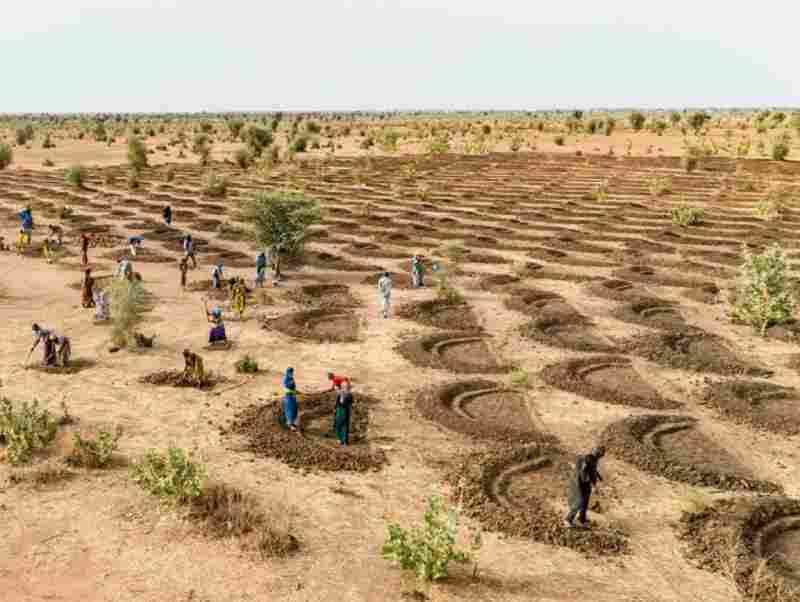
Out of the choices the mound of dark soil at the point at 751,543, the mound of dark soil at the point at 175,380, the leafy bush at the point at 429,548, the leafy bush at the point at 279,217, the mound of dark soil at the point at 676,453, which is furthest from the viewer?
the leafy bush at the point at 279,217

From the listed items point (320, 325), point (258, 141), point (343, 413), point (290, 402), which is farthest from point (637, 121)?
point (343, 413)

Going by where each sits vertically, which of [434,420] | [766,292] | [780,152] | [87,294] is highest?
[780,152]

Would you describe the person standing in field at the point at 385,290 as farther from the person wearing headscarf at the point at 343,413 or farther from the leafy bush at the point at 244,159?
the leafy bush at the point at 244,159

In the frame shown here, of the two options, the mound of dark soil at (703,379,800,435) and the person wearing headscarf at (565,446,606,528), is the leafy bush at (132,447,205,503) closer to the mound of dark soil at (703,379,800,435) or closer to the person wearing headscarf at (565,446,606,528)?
the person wearing headscarf at (565,446,606,528)

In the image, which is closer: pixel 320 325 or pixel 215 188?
pixel 320 325

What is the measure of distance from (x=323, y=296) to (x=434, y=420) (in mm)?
10712

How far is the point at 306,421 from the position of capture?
14828 mm

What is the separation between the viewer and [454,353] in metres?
19.5

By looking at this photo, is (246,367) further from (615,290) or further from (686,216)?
(686,216)

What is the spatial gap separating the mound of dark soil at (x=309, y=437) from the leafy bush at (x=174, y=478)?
2050mm

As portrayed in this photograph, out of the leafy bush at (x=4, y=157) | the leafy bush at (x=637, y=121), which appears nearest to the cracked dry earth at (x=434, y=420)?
the leafy bush at (x=4, y=157)

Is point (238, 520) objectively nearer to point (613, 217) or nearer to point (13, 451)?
point (13, 451)

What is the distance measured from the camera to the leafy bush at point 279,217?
27672mm

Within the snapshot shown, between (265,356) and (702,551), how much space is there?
1112 cm
